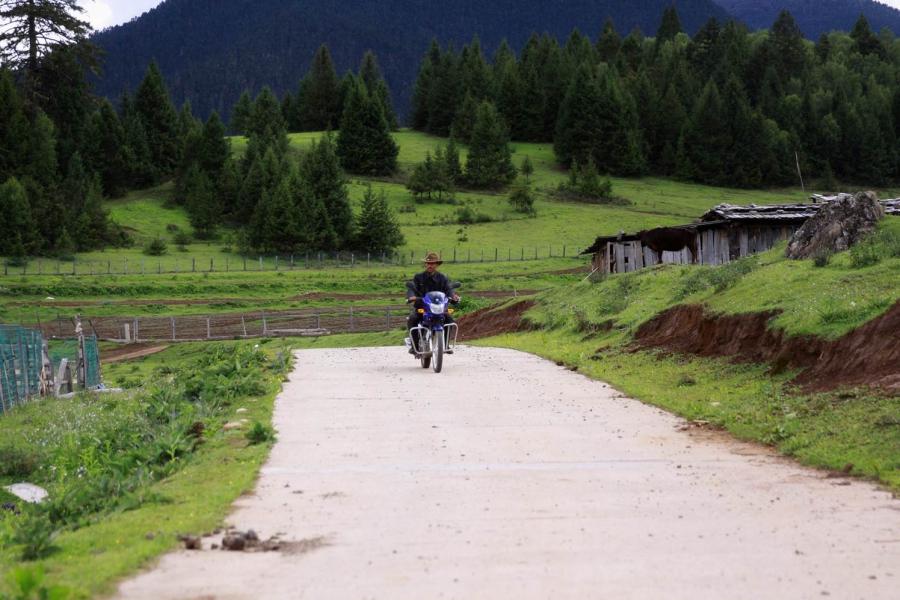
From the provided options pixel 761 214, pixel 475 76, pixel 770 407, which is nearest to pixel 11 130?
pixel 761 214

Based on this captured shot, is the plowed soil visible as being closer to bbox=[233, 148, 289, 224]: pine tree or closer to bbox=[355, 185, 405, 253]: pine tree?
bbox=[355, 185, 405, 253]: pine tree

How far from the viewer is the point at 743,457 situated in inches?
411

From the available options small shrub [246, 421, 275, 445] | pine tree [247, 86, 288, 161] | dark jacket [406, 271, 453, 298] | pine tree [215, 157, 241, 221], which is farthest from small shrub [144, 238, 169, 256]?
small shrub [246, 421, 275, 445]

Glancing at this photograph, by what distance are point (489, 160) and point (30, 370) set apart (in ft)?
326

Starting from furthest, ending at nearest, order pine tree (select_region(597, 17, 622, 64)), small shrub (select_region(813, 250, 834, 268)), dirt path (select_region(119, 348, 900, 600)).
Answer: pine tree (select_region(597, 17, 622, 64)), small shrub (select_region(813, 250, 834, 268)), dirt path (select_region(119, 348, 900, 600))

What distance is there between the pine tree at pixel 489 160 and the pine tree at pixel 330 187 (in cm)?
2146

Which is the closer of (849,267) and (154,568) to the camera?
(154,568)

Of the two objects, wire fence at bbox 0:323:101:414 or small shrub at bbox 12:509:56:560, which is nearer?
small shrub at bbox 12:509:56:560

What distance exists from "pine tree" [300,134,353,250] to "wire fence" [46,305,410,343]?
112 ft

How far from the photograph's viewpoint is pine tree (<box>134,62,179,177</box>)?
11644 cm

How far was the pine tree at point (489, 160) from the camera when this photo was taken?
11833 cm

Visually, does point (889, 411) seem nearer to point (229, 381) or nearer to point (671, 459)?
point (671, 459)

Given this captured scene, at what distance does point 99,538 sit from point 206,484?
6.23 ft

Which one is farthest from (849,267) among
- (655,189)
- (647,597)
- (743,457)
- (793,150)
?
(793,150)
